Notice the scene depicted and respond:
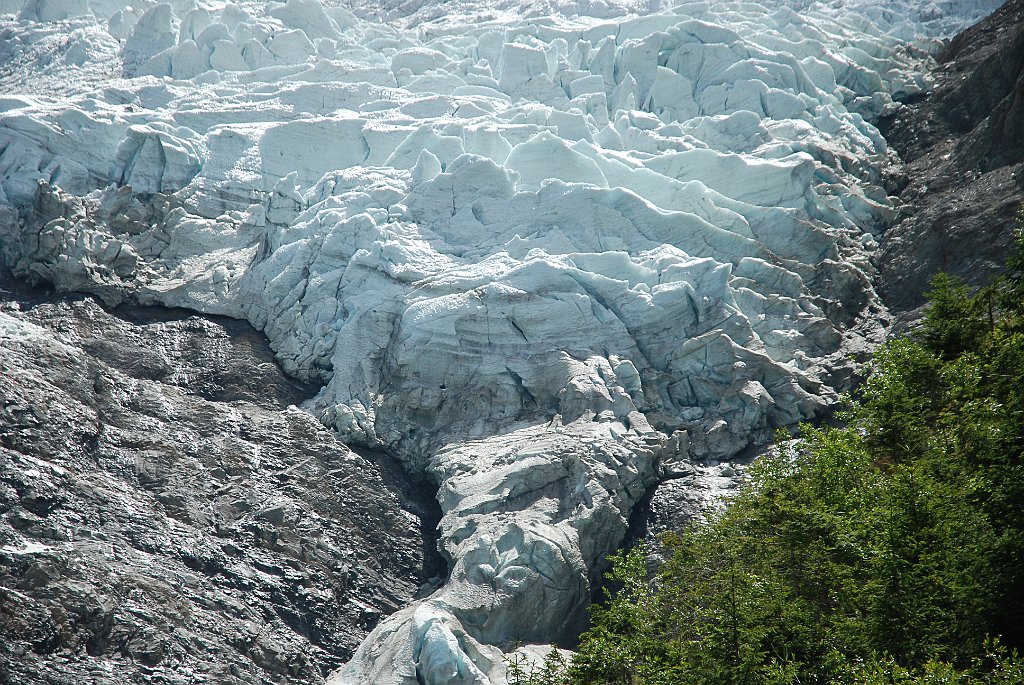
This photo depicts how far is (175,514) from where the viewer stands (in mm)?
19750

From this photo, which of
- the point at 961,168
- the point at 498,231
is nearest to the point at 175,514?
the point at 498,231

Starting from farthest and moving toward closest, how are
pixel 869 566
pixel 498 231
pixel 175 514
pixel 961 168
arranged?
1. pixel 961 168
2. pixel 498 231
3. pixel 175 514
4. pixel 869 566

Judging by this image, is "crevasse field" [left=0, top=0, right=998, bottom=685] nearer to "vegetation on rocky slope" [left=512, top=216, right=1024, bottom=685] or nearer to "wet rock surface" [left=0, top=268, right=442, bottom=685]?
"wet rock surface" [left=0, top=268, right=442, bottom=685]

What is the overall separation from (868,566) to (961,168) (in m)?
20.0

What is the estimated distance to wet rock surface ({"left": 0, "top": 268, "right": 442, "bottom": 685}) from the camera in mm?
17234

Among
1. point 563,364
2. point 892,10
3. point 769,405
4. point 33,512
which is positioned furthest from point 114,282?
point 892,10

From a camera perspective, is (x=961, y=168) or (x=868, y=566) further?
(x=961, y=168)

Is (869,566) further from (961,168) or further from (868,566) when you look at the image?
(961,168)

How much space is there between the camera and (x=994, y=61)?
99.7ft

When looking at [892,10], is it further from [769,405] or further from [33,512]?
[33,512]

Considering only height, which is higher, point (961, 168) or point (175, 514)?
point (961, 168)

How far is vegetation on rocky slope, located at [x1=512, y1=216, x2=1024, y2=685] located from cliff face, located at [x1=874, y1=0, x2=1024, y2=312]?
9.66m

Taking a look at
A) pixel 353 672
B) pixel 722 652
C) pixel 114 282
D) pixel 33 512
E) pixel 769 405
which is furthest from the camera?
pixel 114 282

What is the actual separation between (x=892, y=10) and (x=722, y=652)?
35460 mm
